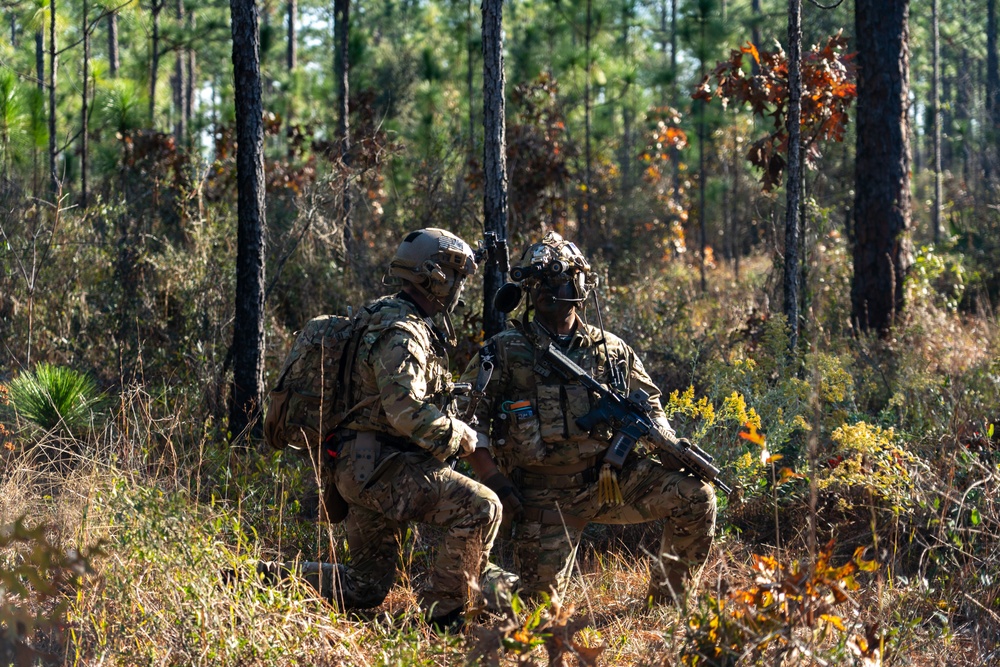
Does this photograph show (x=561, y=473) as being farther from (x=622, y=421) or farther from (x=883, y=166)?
(x=883, y=166)

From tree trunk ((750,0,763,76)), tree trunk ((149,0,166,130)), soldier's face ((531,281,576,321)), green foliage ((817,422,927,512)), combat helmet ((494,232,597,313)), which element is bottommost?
green foliage ((817,422,927,512))

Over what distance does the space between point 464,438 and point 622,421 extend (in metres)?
0.77

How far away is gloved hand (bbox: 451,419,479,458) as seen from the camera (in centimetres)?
390

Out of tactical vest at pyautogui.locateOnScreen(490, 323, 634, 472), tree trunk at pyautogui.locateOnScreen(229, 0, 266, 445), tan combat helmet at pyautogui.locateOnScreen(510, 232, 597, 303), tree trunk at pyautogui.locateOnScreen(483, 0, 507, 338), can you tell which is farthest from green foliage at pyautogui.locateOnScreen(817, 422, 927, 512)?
tree trunk at pyautogui.locateOnScreen(229, 0, 266, 445)

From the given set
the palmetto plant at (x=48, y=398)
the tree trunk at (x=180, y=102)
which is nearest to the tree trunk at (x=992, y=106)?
the palmetto plant at (x=48, y=398)

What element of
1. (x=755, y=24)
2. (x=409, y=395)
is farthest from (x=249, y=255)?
(x=755, y=24)

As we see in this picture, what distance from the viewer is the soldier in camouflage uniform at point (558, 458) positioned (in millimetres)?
4238

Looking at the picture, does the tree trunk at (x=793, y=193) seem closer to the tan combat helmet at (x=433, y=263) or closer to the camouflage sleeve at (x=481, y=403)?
the camouflage sleeve at (x=481, y=403)

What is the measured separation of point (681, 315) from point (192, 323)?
151 inches

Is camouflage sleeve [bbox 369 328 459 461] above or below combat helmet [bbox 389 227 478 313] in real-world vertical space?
below

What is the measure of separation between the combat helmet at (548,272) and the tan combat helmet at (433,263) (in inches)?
9.9

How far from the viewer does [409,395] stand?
12.4ft

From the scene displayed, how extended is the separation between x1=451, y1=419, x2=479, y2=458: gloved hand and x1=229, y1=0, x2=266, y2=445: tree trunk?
2444mm

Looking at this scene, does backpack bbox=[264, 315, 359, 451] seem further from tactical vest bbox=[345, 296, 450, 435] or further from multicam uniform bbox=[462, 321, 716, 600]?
multicam uniform bbox=[462, 321, 716, 600]
